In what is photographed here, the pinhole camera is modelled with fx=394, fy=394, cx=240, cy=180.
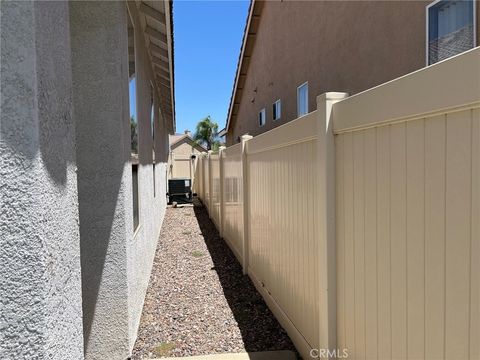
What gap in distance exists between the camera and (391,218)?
7.66ft

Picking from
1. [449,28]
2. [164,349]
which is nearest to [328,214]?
[164,349]

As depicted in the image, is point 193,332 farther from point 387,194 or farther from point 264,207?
point 387,194

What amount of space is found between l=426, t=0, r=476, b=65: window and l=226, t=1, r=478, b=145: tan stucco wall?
0.48ft

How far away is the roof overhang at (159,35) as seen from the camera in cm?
606

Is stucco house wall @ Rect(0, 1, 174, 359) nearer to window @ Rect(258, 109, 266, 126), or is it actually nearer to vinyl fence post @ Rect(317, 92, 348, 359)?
vinyl fence post @ Rect(317, 92, 348, 359)

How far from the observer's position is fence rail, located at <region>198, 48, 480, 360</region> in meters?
1.77

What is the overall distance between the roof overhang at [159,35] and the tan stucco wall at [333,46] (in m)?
3.70

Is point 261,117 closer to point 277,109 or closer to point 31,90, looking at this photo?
point 277,109

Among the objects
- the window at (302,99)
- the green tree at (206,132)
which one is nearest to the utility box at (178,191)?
the window at (302,99)

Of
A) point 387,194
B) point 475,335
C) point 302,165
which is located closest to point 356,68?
point 302,165

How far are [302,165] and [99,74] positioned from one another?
215 centimetres

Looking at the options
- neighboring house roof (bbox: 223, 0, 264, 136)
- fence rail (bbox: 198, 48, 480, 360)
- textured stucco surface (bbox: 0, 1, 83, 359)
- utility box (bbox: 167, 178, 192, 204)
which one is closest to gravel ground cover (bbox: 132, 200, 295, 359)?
fence rail (bbox: 198, 48, 480, 360)

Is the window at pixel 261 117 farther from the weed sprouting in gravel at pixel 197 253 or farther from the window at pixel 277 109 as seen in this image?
the weed sprouting in gravel at pixel 197 253

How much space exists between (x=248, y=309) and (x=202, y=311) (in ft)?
A: 2.10
